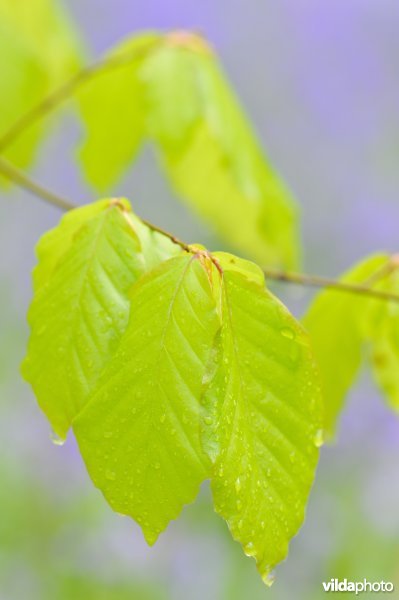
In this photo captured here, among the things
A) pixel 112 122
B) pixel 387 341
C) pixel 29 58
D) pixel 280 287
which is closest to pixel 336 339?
pixel 387 341

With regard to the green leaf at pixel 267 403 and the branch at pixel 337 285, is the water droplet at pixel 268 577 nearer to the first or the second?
the green leaf at pixel 267 403

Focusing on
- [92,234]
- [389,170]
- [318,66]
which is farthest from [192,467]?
[318,66]

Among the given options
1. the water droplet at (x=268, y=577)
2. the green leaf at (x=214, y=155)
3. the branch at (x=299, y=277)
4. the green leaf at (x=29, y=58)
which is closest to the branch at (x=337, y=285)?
the branch at (x=299, y=277)

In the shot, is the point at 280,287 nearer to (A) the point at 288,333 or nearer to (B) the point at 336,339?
(B) the point at 336,339

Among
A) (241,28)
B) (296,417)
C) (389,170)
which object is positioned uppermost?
(296,417)

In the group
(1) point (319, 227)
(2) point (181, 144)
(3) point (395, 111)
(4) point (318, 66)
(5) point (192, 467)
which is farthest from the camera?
(4) point (318, 66)

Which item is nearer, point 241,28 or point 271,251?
point 271,251

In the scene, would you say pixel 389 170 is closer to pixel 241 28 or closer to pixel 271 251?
pixel 241 28
